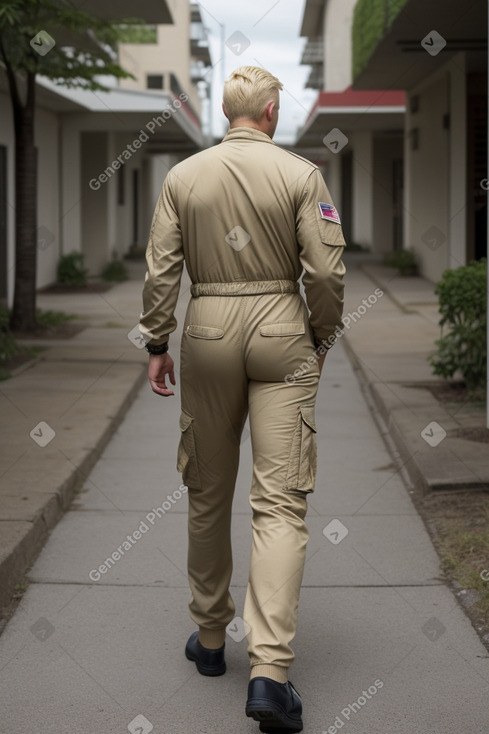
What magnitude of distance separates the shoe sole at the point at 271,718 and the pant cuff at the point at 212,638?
1.69ft

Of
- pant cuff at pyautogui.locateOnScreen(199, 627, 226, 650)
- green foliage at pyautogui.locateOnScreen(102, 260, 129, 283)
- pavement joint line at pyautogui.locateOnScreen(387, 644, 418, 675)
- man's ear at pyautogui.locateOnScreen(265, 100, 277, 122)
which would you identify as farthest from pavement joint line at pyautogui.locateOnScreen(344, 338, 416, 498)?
green foliage at pyautogui.locateOnScreen(102, 260, 129, 283)

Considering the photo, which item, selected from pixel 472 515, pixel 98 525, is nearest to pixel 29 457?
pixel 98 525

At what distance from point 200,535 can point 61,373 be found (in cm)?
674

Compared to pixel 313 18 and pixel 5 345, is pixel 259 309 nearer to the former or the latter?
pixel 5 345

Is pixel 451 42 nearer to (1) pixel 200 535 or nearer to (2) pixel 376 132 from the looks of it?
(1) pixel 200 535

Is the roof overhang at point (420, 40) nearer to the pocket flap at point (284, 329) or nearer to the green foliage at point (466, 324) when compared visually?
the green foliage at point (466, 324)

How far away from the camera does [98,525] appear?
579 centimetres

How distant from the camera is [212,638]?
153 inches

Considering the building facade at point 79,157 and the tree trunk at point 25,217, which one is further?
the building facade at point 79,157

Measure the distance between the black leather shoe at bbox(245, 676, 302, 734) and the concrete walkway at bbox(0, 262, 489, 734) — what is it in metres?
0.08

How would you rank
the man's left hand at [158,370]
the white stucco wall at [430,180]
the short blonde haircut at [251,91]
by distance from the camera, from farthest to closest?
the white stucco wall at [430,180] → the man's left hand at [158,370] → the short blonde haircut at [251,91]

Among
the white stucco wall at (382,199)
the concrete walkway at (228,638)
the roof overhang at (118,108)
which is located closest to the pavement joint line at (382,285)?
the roof overhang at (118,108)

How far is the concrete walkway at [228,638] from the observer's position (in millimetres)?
3549

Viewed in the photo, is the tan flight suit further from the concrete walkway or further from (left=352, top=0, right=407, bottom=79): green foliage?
(left=352, top=0, right=407, bottom=79): green foliage
